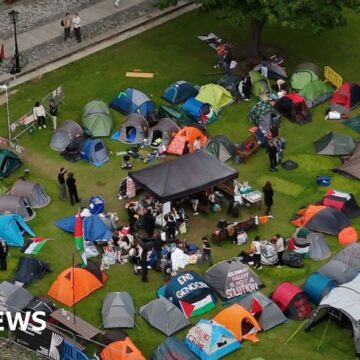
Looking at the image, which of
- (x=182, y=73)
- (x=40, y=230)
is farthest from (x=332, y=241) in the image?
(x=182, y=73)

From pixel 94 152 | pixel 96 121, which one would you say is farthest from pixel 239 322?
pixel 96 121

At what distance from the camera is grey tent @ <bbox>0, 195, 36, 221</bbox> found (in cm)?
4004

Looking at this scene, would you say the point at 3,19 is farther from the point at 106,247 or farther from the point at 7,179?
the point at 106,247

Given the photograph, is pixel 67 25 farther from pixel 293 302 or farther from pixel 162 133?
pixel 293 302

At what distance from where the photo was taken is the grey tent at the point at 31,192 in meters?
40.9

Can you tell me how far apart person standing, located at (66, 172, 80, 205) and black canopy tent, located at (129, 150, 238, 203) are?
2572mm

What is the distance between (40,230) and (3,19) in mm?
19409

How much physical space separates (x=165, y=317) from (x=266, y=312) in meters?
3.63

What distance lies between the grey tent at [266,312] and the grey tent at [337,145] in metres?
11.5

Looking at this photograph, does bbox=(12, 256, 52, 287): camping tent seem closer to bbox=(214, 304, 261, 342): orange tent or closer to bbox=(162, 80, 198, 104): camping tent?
bbox=(214, 304, 261, 342): orange tent

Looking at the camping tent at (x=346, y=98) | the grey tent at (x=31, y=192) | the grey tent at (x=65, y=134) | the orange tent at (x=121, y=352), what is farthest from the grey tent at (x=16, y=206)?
the camping tent at (x=346, y=98)

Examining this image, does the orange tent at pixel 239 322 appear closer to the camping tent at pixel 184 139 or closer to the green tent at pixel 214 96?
the camping tent at pixel 184 139

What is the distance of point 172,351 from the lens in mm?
32750

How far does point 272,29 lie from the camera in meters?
55.8
